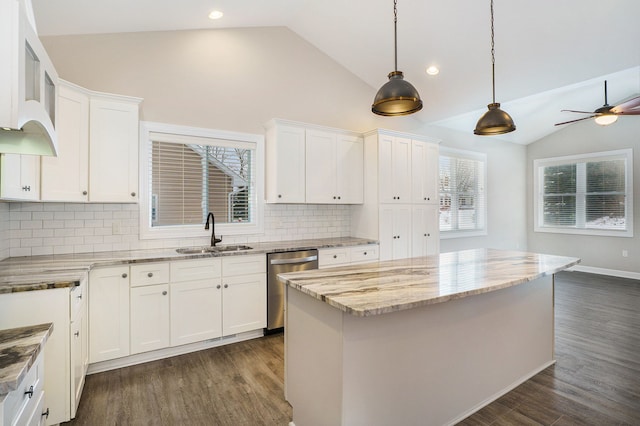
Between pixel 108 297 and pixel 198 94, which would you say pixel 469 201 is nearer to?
pixel 198 94

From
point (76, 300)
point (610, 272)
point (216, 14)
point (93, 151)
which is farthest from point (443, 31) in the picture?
point (610, 272)

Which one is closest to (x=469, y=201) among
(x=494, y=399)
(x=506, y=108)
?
(x=506, y=108)

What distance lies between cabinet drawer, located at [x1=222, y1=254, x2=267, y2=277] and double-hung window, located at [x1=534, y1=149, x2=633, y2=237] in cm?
733

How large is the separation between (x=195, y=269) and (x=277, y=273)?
2.78 feet

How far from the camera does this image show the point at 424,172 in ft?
16.1

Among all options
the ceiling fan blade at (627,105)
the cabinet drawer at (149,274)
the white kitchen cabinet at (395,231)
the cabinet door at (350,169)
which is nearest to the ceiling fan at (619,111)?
the ceiling fan blade at (627,105)

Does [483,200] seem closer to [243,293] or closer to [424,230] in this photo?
[424,230]

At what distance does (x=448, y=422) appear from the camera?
212cm

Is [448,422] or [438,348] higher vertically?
[438,348]

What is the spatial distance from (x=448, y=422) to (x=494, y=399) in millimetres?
533

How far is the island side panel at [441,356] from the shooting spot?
66.8 inches

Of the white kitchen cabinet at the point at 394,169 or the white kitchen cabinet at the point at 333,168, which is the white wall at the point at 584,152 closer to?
the white kitchen cabinet at the point at 394,169

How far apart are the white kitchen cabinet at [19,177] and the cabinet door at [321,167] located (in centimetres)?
257

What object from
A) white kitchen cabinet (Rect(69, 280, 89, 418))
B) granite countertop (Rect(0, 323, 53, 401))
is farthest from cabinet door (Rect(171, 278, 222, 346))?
granite countertop (Rect(0, 323, 53, 401))
